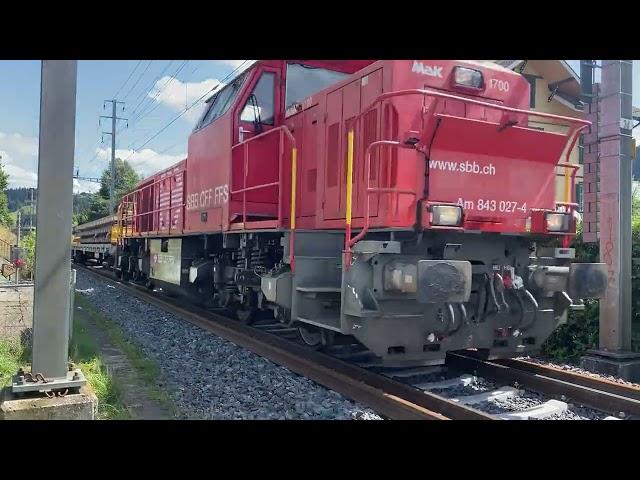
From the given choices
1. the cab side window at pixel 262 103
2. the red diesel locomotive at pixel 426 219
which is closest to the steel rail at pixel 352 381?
the red diesel locomotive at pixel 426 219

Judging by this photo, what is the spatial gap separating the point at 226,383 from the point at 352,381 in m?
1.28

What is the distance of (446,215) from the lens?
4.96 metres

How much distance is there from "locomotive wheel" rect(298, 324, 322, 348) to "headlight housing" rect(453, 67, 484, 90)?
10.7 ft

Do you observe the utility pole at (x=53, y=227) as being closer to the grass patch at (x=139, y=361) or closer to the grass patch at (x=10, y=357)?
the grass patch at (x=139, y=361)

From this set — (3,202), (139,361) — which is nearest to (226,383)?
(139,361)

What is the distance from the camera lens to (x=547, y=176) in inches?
230

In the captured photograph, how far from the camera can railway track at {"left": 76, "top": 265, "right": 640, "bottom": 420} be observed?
173 inches

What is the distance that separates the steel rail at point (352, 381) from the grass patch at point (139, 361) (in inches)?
50.5

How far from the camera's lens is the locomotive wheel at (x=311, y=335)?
6.53m

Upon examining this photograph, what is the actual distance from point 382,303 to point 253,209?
3.45 m

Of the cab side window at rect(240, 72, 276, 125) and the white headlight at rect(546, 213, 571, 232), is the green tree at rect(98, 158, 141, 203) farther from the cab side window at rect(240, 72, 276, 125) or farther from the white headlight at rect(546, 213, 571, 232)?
the white headlight at rect(546, 213, 571, 232)

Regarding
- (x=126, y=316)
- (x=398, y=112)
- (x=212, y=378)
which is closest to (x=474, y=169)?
(x=398, y=112)

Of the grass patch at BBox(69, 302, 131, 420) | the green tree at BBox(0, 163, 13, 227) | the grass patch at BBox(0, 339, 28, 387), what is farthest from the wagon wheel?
the green tree at BBox(0, 163, 13, 227)

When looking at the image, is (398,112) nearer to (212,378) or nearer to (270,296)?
(270,296)
